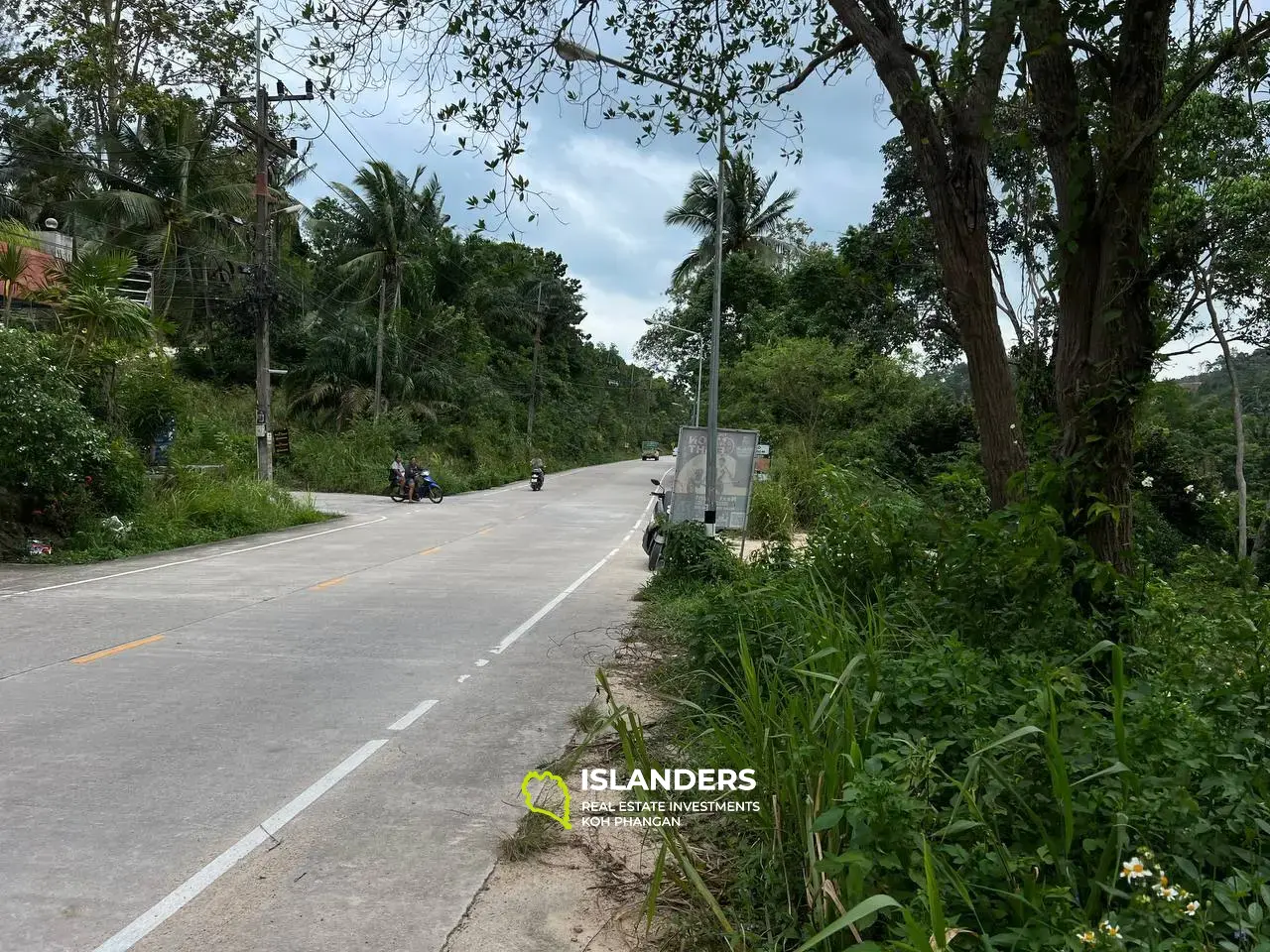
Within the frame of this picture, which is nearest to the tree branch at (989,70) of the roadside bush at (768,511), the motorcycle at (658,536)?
the motorcycle at (658,536)

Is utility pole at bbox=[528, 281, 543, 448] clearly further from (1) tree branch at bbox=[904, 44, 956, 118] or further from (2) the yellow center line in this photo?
(1) tree branch at bbox=[904, 44, 956, 118]

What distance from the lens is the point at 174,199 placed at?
34688 millimetres

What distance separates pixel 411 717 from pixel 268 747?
3.46 feet

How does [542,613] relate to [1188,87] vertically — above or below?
below

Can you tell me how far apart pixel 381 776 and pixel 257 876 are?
1.33m

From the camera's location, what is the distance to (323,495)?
111 feet

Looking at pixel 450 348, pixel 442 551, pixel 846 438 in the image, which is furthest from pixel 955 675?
pixel 450 348

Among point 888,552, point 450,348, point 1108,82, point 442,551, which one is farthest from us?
point 450,348

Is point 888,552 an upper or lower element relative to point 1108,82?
lower

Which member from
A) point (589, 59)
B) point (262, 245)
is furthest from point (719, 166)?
point (262, 245)

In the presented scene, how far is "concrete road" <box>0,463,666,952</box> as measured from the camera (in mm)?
3740

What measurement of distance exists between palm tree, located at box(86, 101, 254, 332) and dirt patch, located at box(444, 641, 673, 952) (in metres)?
33.6

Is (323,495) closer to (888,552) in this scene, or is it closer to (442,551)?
(442,551)

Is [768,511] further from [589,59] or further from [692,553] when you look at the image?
[589,59]
